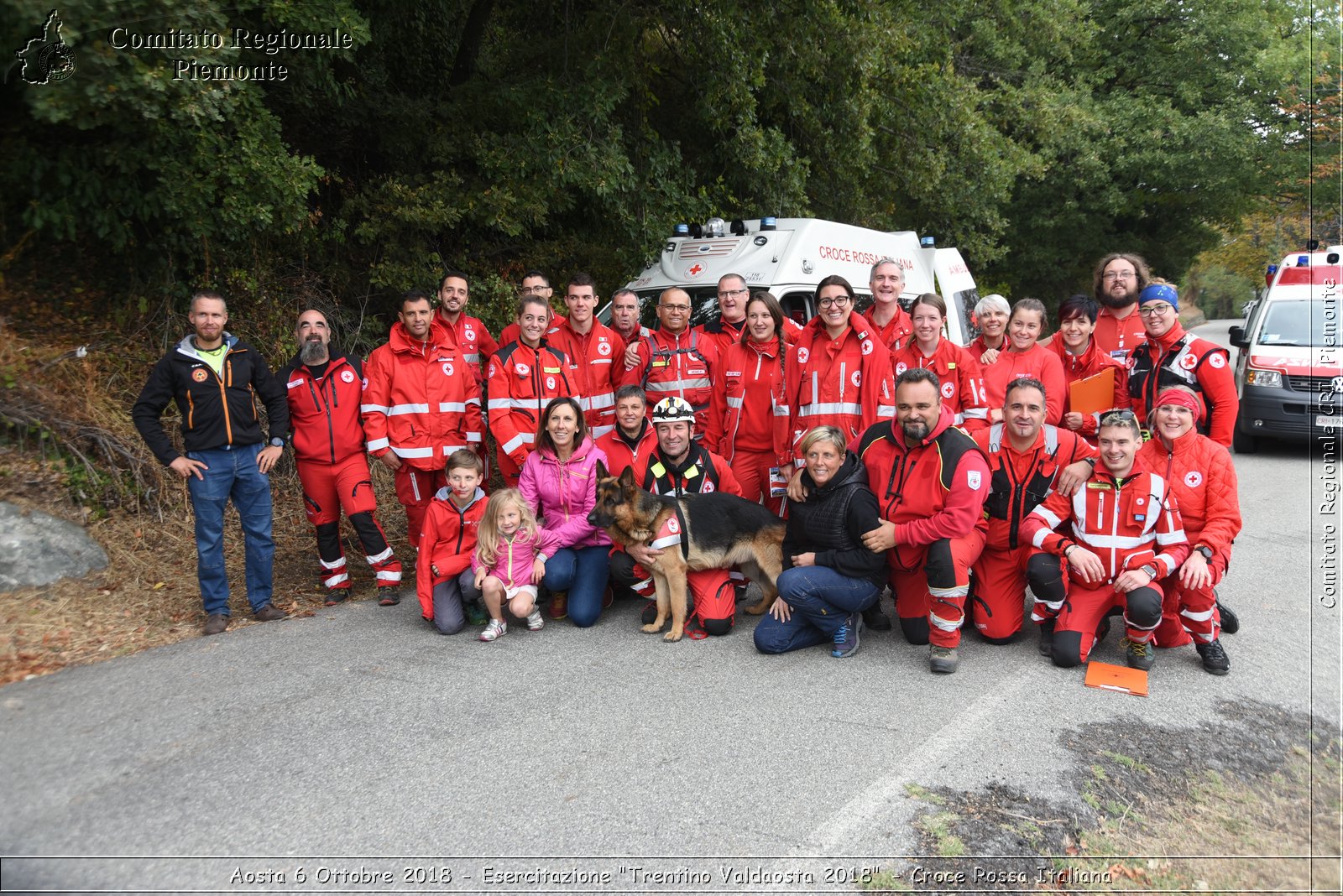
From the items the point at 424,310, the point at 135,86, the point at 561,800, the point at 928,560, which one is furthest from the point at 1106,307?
the point at 135,86

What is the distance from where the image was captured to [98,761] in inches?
153

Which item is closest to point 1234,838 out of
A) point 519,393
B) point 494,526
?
point 494,526

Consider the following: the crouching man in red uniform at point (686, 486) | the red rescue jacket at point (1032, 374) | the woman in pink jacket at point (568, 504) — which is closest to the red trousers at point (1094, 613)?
the red rescue jacket at point (1032, 374)

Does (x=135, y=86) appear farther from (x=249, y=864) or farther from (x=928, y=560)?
(x=928, y=560)

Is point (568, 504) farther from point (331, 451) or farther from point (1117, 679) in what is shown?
point (1117, 679)

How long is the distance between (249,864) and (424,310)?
416 cm

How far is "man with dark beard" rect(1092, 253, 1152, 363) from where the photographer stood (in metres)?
6.67

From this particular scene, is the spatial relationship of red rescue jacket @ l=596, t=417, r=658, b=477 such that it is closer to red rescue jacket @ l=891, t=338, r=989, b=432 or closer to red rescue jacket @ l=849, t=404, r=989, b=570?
red rescue jacket @ l=849, t=404, r=989, b=570

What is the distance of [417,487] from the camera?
6551mm

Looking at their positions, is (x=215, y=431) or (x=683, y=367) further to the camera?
(x=683, y=367)

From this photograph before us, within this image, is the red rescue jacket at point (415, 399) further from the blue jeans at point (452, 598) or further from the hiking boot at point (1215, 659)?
the hiking boot at point (1215, 659)

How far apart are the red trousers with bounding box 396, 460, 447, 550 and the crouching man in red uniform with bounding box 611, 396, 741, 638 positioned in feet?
5.40

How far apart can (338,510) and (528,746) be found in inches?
121

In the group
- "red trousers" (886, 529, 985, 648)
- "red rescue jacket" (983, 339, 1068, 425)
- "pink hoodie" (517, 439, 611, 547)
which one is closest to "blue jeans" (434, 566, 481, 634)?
"pink hoodie" (517, 439, 611, 547)
